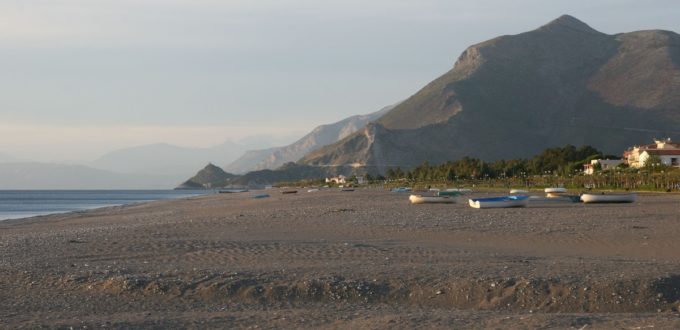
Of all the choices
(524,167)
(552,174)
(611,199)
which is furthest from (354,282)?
(524,167)

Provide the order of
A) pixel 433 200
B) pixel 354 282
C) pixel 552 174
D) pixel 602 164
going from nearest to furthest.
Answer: pixel 354 282
pixel 433 200
pixel 552 174
pixel 602 164

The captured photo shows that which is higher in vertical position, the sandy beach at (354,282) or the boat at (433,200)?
the boat at (433,200)

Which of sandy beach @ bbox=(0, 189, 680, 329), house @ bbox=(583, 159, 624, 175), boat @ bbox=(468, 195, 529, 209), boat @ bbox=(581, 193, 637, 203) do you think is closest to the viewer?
sandy beach @ bbox=(0, 189, 680, 329)

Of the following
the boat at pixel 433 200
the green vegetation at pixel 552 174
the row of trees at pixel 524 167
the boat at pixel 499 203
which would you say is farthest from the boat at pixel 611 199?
the row of trees at pixel 524 167

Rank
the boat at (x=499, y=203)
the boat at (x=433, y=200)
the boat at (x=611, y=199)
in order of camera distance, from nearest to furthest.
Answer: the boat at (x=499, y=203), the boat at (x=611, y=199), the boat at (x=433, y=200)

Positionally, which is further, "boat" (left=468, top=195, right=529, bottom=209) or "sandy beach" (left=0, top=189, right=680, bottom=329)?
"boat" (left=468, top=195, right=529, bottom=209)

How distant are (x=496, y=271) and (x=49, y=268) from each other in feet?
32.1

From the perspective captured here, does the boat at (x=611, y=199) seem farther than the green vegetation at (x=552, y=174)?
No

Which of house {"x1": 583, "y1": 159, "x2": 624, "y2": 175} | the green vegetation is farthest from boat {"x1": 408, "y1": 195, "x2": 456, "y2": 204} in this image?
house {"x1": 583, "y1": 159, "x2": 624, "y2": 175}

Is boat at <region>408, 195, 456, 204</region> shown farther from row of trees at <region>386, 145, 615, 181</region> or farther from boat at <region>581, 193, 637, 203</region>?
row of trees at <region>386, 145, 615, 181</region>

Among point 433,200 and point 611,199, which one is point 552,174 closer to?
point 433,200

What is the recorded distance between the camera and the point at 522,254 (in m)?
19.6

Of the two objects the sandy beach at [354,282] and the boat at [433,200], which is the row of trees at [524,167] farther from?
the sandy beach at [354,282]

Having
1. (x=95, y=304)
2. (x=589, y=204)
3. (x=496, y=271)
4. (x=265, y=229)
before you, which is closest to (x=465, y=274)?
(x=496, y=271)
